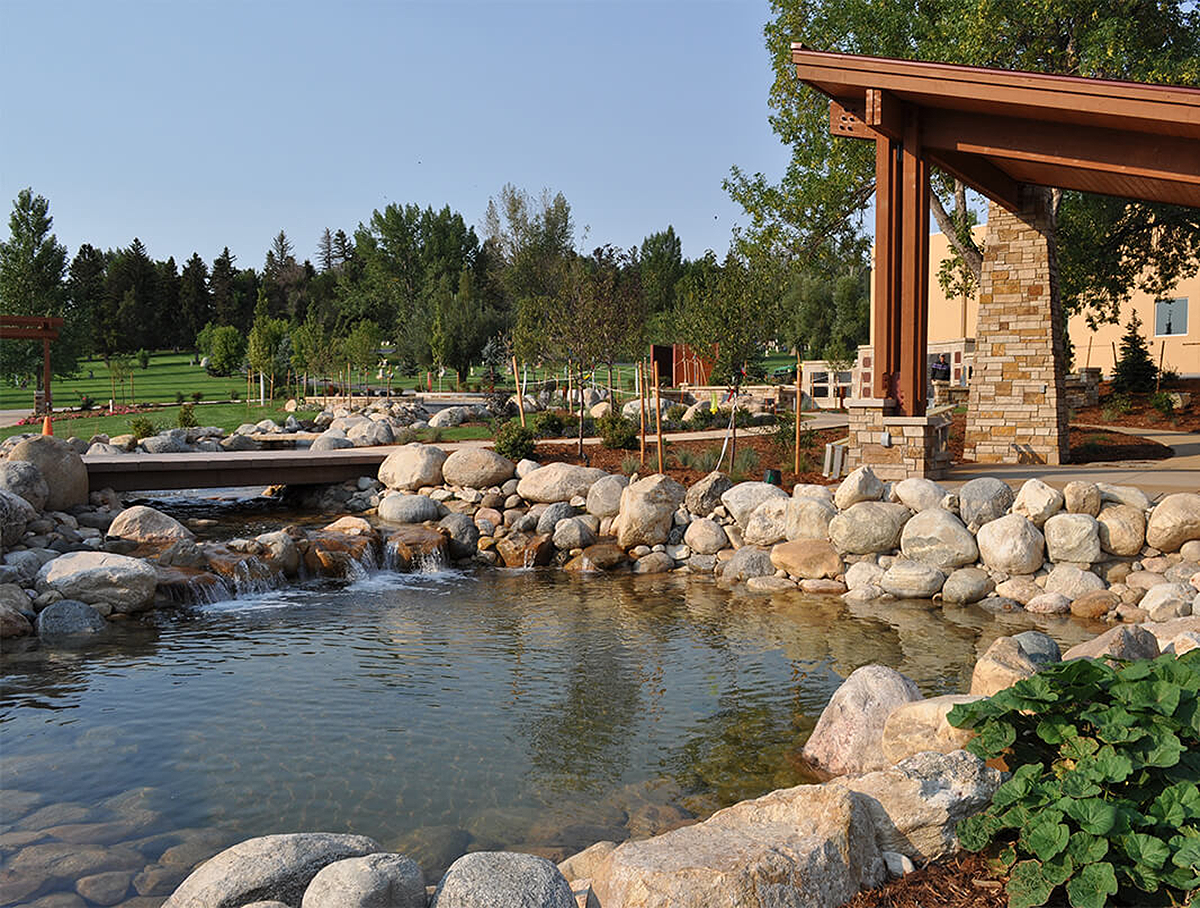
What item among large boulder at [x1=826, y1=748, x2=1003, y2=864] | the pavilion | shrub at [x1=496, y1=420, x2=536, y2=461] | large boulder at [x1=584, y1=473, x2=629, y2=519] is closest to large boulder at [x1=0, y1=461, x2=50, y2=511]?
shrub at [x1=496, y1=420, x2=536, y2=461]

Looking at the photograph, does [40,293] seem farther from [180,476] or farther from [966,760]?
[966,760]

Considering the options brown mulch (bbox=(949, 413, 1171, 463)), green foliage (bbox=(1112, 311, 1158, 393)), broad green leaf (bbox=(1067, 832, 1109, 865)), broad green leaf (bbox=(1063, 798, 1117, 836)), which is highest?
green foliage (bbox=(1112, 311, 1158, 393))

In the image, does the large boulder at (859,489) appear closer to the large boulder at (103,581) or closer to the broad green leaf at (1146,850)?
the large boulder at (103,581)

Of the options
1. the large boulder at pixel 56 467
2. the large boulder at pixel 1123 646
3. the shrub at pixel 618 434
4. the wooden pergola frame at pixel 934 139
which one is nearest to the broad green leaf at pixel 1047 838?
the large boulder at pixel 1123 646

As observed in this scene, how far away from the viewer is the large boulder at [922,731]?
5.02 meters

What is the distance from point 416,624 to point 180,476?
27.2 ft

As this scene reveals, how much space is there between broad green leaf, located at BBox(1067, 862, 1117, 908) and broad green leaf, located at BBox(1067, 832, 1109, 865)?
3 centimetres

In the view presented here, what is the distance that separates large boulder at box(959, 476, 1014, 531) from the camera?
11.4m

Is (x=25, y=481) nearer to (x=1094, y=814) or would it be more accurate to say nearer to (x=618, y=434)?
(x=618, y=434)

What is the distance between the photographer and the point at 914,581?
11.1m

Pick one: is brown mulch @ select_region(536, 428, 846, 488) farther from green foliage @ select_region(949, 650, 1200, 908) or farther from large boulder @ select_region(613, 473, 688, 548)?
green foliage @ select_region(949, 650, 1200, 908)

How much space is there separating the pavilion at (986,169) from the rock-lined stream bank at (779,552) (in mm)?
1467

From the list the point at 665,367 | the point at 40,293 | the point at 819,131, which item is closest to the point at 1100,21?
the point at 819,131

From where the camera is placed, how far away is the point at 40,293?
36.6 meters
